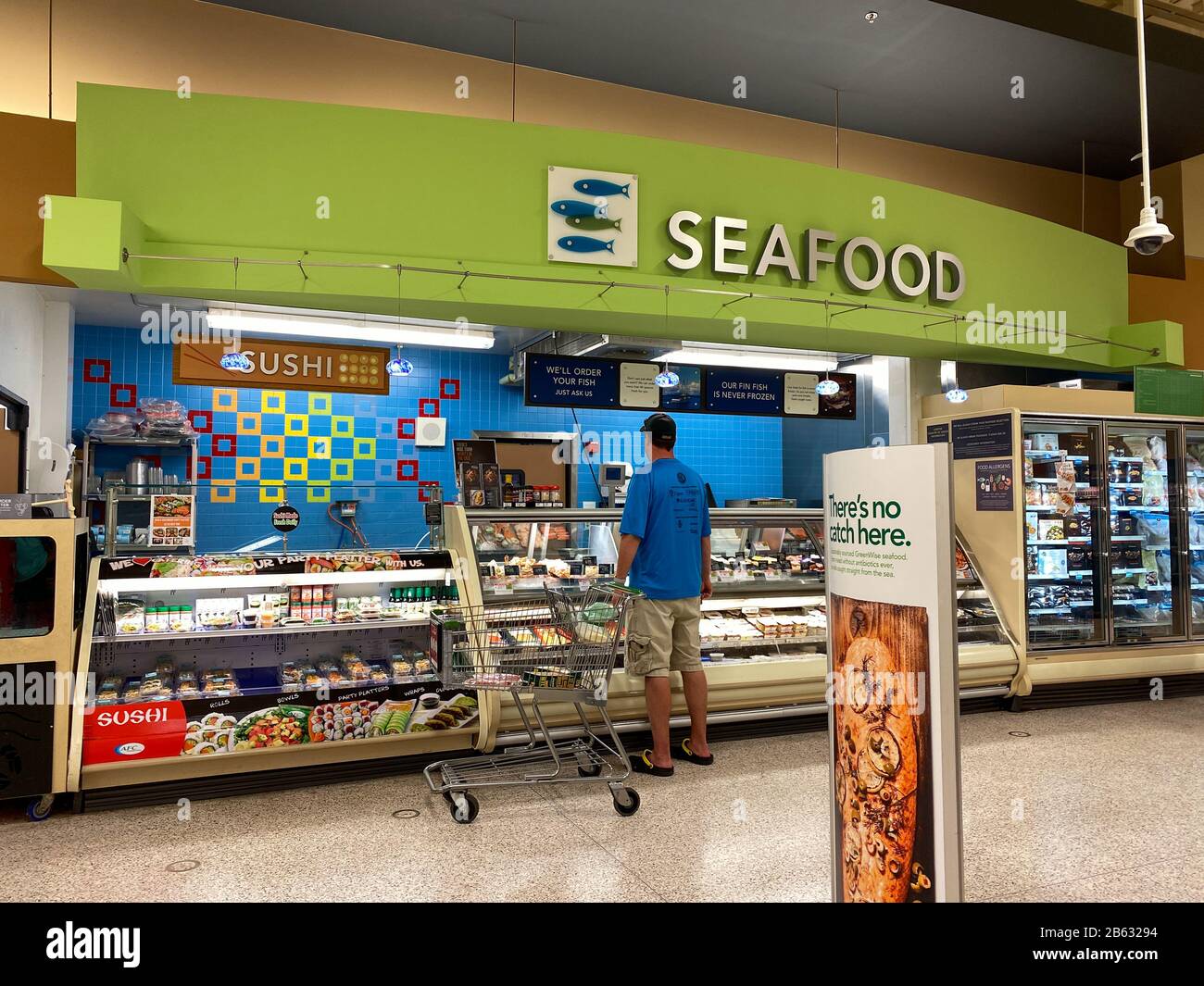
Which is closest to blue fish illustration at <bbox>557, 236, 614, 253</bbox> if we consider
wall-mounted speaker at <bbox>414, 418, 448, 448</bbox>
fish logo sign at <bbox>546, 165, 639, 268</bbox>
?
fish logo sign at <bbox>546, 165, 639, 268</bbox>

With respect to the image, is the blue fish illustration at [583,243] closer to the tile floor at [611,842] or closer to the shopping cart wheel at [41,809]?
the tile floor at [611,842]

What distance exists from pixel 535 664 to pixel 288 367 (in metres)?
2.52

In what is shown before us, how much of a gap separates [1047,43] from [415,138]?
15.6ft

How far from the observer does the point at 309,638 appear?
5043 mm

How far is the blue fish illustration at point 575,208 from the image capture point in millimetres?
5684

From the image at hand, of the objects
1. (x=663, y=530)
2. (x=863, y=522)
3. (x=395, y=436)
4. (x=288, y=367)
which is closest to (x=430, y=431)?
(x=395, y=436)

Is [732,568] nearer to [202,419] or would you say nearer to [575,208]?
[575,208]

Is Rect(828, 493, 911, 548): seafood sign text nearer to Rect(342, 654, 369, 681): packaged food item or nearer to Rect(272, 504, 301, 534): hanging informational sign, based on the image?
Rect(342, 654, 369, 681): packaged food item

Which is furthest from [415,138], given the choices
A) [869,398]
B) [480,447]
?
[869,398]

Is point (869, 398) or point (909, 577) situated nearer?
point (909, 577)

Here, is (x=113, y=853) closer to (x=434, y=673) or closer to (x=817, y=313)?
(x=434, y=673)

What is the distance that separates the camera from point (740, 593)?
5984 millimetres

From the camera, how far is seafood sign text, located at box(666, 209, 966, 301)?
6008 millimetres

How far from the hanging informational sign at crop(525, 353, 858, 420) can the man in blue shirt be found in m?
1.21
